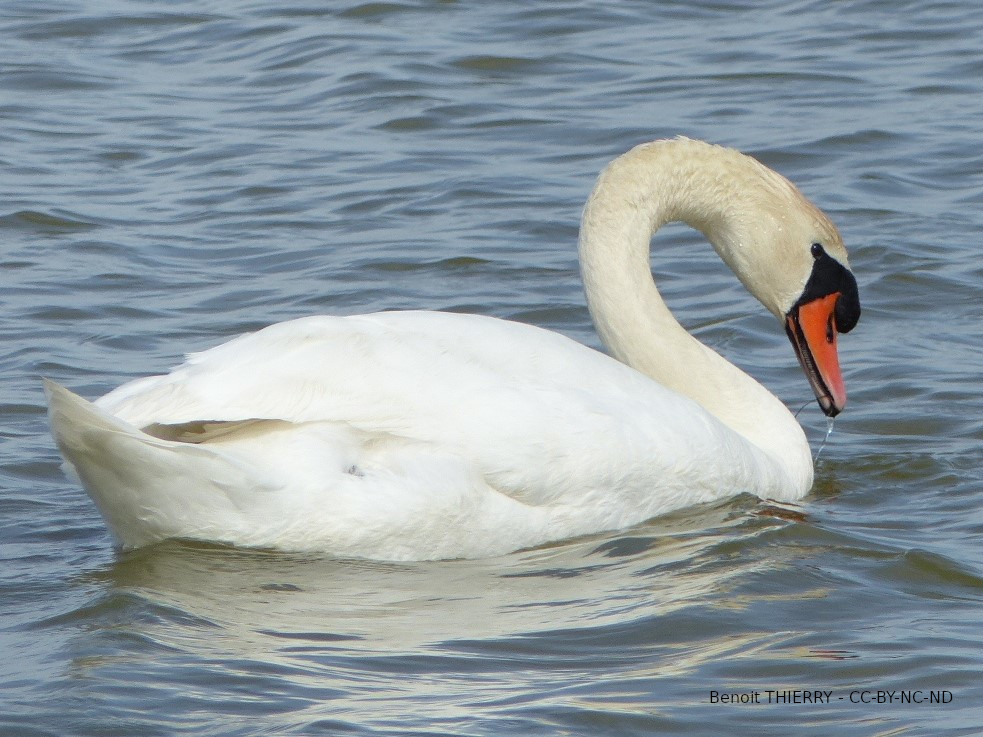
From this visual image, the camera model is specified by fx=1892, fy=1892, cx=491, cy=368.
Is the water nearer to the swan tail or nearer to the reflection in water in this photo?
the reflection in water

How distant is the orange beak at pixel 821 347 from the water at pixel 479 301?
0.23 metres

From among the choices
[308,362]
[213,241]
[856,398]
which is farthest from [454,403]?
[213,241]

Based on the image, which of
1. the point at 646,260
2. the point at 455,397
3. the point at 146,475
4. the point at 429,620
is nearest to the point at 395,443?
the point at 455,397

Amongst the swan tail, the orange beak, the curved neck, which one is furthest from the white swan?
the orange beak

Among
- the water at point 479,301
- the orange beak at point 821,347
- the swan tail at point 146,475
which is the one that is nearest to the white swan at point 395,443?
the swan tail at point 146,475

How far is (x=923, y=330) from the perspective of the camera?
25.1 ft

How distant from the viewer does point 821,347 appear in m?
6.40

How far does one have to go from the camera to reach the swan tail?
15.0ft

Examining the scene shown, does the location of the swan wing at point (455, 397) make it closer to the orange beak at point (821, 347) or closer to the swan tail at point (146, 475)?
the swan tail at point (146, 475)

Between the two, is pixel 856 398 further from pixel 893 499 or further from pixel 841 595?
pixel 841 595

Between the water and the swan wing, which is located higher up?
the swan wing

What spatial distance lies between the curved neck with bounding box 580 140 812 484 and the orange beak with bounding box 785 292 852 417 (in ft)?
0.83

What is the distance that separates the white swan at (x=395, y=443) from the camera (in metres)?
4.78

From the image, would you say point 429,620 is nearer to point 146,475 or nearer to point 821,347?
point 146,475
